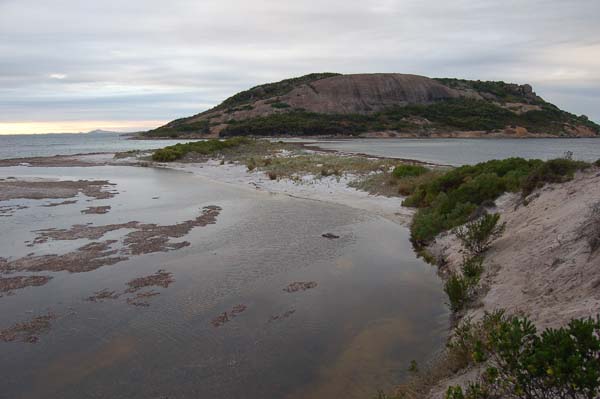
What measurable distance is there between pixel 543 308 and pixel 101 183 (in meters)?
30.1

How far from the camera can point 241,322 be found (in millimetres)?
8719

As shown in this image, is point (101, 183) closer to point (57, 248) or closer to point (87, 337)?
point (57, 248)

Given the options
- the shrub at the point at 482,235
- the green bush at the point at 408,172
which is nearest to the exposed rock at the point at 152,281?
the shrub at the point at 482,235

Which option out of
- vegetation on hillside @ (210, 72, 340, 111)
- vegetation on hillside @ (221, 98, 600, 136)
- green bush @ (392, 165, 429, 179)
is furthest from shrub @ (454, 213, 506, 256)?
vegetation on hillside @ (210, 72, 340, 111)

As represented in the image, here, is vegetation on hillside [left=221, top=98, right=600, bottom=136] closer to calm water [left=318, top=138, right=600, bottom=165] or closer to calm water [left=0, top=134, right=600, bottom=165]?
calm water [left=0, top=134, right=600, bottom=165]

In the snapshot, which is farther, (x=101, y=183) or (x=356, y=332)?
(x=101, y=183)

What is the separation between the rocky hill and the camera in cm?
12356

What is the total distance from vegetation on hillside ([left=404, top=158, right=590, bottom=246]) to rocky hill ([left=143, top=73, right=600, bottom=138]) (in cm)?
10183

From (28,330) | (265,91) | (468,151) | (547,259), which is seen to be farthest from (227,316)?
(265,91)

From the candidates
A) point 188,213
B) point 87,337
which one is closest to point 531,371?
point 87,337

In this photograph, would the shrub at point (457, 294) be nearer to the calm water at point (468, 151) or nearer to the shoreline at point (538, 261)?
the shoreline at point (538, 261)

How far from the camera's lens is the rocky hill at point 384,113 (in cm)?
12356

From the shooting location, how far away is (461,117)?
135 metres

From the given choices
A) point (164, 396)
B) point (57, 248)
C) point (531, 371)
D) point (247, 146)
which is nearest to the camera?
point (531, 371)
